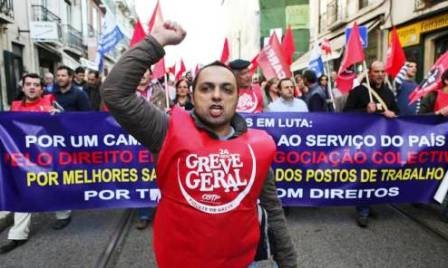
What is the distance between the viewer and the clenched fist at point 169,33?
1694 millimetres

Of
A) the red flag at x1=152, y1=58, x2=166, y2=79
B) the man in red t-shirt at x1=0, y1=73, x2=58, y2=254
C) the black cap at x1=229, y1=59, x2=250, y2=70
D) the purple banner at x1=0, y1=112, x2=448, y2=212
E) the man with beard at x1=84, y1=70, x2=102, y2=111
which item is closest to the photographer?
the man in red t-shirt at x1=0, y1=73, x2=58, y2=254

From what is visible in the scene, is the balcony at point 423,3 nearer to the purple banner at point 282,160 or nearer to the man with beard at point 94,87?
the purple banner at point 282,160

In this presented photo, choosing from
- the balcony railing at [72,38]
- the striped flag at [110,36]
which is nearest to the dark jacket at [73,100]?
the striped flag at [110,36]

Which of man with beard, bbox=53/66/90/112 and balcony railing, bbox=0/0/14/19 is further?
balcony railing, bbox=0/0/14/19

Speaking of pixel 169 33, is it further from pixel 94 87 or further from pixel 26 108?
pixel 94 87

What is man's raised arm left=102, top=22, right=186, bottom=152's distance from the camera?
1666 millimetres

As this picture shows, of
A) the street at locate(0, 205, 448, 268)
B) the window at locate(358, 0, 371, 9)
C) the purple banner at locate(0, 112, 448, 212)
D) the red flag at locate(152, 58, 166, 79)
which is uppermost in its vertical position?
the window at locate(358, 0, 371, 9)

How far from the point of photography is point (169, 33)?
1710 millimetres

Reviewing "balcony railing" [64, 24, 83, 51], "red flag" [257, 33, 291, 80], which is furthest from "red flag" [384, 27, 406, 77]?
"balcony railing" [64, 24, 83, 51]

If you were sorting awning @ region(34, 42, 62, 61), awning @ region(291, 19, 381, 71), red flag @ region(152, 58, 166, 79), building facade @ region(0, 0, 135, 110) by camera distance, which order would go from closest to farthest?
red flag @ region(152, 58, 166, 79), building facade @ region(0, 0, 135, 110), awning @ region(291, 19, 381, 71), awning @ region(34, 42, 62, 61)

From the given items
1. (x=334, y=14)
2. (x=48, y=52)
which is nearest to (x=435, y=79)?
(x=334, y=14)

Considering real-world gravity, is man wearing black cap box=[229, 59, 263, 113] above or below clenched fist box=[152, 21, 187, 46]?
below

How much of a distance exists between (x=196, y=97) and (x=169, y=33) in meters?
0.29

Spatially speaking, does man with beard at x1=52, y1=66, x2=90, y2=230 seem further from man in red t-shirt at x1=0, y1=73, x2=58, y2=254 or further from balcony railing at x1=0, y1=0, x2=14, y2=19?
balcony railing at x1=0, y1=0, x2=14, y2=19
